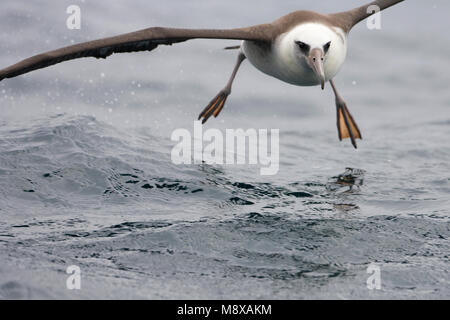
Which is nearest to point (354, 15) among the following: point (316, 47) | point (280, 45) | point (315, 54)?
point (280, 45)

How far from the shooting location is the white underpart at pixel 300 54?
839cm

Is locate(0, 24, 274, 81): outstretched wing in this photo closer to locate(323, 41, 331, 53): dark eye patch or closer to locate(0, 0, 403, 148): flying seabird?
locate(0, 0, 403, 148): flying seabird

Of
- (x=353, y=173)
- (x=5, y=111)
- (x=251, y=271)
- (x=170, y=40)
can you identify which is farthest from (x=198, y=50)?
(x=251, y=271)

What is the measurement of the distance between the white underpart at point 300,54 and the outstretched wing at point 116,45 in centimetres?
43

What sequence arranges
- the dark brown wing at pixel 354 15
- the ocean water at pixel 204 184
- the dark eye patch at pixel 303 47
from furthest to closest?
the dark brown wing at pixel 354 15 < the dark eye patch at pixel 303 47 < the ocean water at pixel 204 184

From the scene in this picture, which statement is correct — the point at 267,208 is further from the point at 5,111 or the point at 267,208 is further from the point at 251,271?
the point at 5,111

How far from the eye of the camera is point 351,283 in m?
6.02

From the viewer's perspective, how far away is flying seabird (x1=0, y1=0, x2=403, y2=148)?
25.9ft

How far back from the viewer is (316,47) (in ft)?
26.9

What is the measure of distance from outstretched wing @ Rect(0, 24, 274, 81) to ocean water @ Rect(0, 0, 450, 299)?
159 cm

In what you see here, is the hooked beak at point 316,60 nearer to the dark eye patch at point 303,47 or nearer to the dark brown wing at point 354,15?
the dark eye patch at point 303,47

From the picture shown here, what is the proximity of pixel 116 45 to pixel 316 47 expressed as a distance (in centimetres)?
220

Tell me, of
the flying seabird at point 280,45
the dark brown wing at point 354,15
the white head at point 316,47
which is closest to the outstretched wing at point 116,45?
the flying seabird at point 280,45

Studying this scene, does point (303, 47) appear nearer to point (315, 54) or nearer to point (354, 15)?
point (315, 54)
